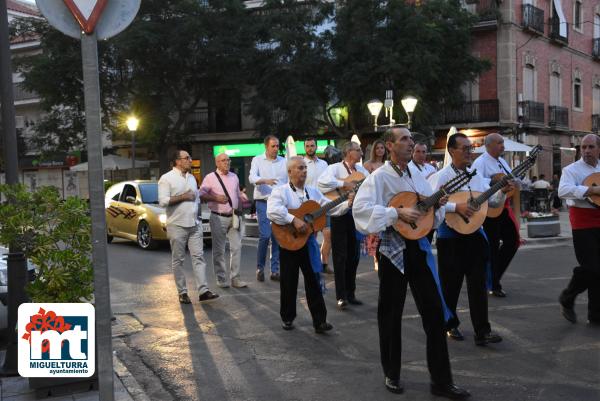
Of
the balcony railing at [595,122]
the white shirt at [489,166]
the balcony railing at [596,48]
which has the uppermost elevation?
the balcony railing at [596,48]

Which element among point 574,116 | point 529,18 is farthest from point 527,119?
point 574,116

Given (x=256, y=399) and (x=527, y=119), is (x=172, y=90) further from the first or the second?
(x=256, y=399)

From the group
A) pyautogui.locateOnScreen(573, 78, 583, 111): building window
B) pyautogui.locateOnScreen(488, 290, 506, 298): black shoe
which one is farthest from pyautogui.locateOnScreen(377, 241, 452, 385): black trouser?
pyautogui.locateOnScreen(573, 78, 583, 111): building window

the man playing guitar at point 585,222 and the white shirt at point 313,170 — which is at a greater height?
the white shirt at point 313,170

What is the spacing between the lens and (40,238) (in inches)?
181

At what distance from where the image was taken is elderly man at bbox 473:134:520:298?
732cm

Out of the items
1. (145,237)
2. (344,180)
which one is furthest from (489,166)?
(145,237)

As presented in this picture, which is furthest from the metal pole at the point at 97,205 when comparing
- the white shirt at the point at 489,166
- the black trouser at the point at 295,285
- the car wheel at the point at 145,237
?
the car wheel at the point at 145,237

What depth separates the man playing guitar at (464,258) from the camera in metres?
5.62

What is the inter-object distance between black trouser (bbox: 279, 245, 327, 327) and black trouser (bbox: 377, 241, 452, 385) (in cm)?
168

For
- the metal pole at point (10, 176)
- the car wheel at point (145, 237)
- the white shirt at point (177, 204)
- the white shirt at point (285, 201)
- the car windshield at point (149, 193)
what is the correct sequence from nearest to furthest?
the metal pole at point (10, 176) → the white shirt at point (285, 201) → the white shirt at point (177, 204) → the car wheel at point (145, 237) → the car windshield at point (149, 193)

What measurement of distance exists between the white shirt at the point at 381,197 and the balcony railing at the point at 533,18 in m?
26.9

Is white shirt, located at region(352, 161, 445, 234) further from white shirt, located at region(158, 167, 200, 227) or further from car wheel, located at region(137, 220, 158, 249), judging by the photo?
car wheel, located at region(137, 220, 158, 249)

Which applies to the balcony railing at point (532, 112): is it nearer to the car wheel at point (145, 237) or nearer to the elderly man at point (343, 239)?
the car wheel at point (145, 237)
